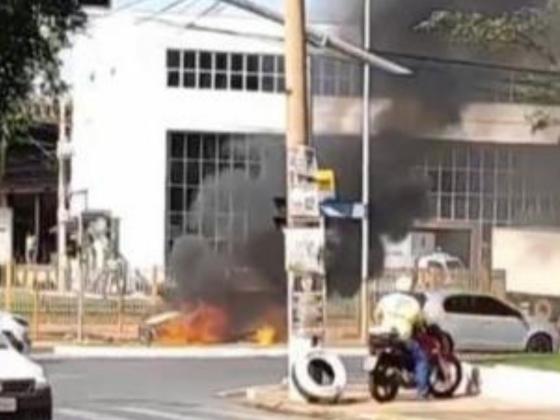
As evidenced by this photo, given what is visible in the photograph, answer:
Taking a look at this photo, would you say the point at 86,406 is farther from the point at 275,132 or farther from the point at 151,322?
the point at 275,132

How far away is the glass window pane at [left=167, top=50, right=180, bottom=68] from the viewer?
68.8 meters

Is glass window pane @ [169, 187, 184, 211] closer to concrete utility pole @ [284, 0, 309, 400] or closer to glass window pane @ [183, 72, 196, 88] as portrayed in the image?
glass window pane @ [183, 72, 196, 88]

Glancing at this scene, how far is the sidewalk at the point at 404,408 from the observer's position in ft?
76.5

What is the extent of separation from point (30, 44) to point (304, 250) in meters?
9.40

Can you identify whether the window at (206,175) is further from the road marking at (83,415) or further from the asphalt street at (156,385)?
the road marking at (83,415)

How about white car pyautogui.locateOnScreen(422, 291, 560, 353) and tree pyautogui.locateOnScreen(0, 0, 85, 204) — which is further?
white car pyautogui.locateOnScreen(422, 291, 560, 353)

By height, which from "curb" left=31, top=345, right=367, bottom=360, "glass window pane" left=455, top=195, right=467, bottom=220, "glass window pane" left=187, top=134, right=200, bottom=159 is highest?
"glass window pane" left=187, top=134, right=200, bottom=159

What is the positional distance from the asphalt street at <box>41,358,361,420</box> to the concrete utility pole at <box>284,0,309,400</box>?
1.23 meters

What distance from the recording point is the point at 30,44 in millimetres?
17000

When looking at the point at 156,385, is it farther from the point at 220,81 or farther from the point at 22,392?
the point at 220,81

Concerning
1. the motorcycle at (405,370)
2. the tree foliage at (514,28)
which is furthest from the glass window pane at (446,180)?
the motorcycle at (405,370)

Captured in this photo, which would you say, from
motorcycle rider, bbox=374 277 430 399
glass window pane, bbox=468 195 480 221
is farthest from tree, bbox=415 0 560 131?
glass window pane, bbox=468 195 480 221

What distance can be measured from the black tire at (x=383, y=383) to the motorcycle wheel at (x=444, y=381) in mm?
553

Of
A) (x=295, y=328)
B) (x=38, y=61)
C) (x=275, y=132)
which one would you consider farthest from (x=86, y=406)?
(x=275, y=132)
